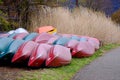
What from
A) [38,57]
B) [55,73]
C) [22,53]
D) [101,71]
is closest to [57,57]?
[38,57]

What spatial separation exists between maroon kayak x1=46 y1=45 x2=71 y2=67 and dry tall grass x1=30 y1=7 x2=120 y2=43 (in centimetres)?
553

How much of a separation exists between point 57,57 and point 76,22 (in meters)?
6.60

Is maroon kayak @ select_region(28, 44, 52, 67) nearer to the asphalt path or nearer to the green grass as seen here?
the green grass

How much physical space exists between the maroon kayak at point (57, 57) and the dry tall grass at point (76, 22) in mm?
5530

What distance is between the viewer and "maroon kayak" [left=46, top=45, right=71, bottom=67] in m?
7.80

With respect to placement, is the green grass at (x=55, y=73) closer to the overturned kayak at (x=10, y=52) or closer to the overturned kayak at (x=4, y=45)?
the overturned kayak at (x=10, y=52)

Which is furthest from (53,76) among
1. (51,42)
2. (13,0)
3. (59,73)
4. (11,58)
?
(13,0)

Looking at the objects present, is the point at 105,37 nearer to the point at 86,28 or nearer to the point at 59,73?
the point at 86,28

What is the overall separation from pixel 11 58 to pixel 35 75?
1.17 metres

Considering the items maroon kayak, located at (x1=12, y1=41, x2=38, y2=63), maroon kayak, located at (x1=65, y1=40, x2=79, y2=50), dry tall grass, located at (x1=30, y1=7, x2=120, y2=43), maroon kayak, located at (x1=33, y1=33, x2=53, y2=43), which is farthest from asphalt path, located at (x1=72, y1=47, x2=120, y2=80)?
dry tall grass, located at (x1=30, y1=7, x2=120, y2=43)

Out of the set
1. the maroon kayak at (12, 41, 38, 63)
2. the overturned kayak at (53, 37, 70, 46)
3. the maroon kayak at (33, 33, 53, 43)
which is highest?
the maroon kayak at (12, 41, 38, 63)

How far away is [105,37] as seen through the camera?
1487 cm

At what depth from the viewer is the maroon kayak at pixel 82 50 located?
968 centimetres

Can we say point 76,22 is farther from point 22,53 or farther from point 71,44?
point 22,53
